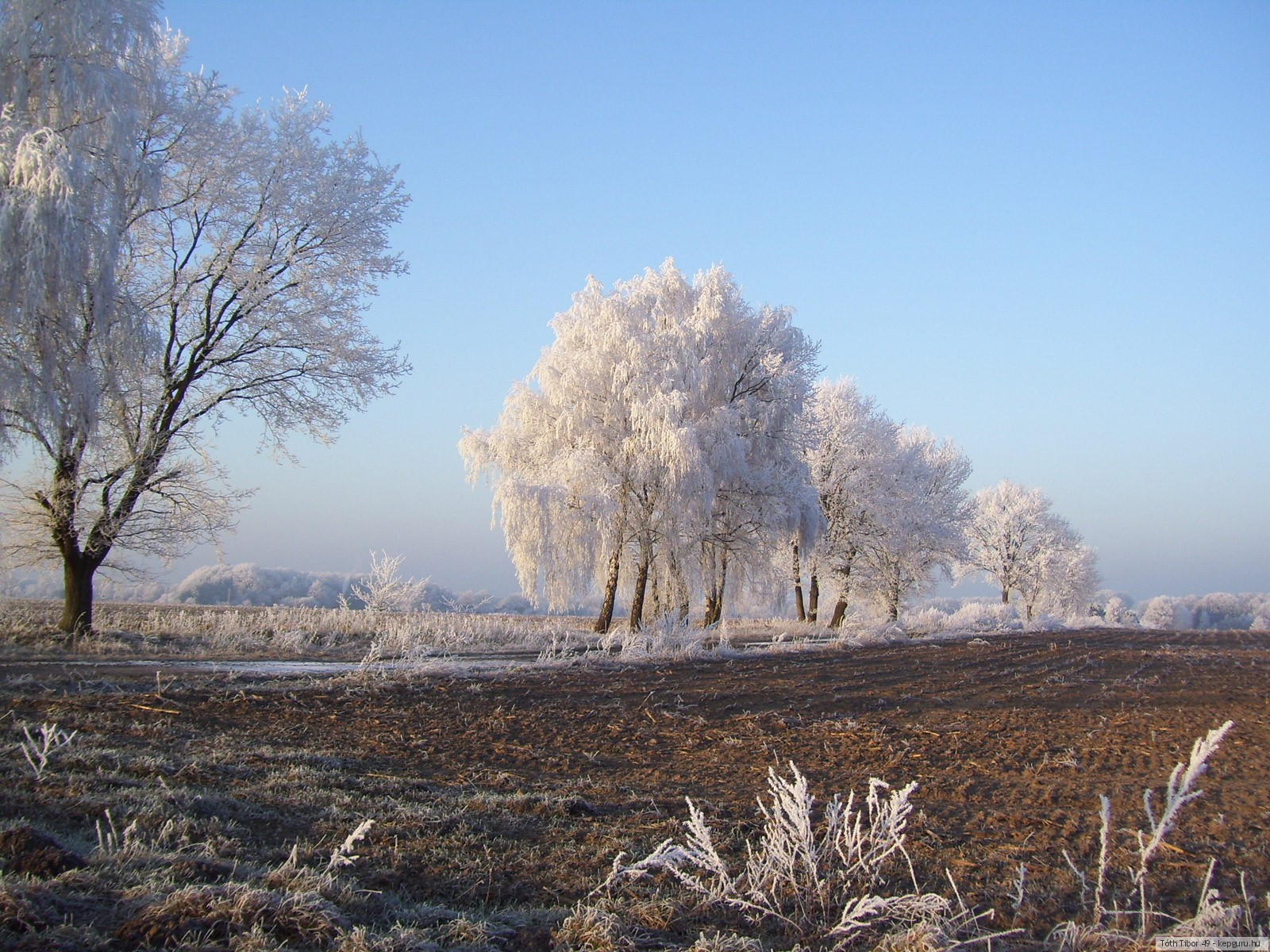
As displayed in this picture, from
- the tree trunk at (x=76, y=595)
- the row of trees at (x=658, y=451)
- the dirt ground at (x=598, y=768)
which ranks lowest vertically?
the dirt ground at (x=598, y=768)

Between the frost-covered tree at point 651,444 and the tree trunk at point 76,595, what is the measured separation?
954cm

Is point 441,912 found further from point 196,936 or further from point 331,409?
point 331,409

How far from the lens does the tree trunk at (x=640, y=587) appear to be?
2170cm

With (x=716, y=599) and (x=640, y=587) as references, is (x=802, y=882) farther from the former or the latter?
(x=716, y=599)

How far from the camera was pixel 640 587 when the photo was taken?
864 inches

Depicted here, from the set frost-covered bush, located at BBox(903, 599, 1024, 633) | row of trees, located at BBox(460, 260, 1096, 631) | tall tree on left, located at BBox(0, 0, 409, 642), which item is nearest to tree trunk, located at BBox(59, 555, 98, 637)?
tall tree on left, located at BBox(0, 0, 409, 642)

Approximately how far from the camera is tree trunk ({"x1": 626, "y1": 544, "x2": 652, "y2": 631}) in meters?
21.7

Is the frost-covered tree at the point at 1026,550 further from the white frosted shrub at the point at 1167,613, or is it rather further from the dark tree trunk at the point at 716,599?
the dark tree trunk at the point at 716,599

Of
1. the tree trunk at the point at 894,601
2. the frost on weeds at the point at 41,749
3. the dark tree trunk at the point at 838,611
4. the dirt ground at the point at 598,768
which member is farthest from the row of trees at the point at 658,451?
the frost on weeds at the point at 41,749

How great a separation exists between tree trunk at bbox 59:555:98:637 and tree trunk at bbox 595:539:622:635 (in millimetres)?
11647

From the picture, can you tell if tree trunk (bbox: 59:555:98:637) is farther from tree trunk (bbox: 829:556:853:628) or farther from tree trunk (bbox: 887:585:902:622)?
tree trunk (bbox: 887:585:902:622)

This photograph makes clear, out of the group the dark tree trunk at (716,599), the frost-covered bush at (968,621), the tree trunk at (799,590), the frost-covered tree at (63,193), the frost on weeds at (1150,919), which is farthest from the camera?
the tree trunk at (799,590)

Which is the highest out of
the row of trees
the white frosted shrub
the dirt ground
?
the row of trees

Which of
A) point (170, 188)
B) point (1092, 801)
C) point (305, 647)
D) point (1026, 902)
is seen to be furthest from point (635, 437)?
point (1026, 902)
